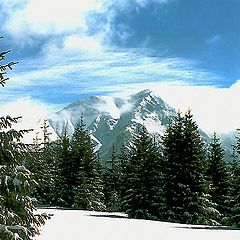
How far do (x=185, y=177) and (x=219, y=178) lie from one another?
6185 mm

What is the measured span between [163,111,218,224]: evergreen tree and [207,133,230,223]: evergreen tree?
3.99 metres

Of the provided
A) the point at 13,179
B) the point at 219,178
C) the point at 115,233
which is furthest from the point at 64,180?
the point at 13,179

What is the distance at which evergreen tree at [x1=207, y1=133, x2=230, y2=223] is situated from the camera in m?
32.1

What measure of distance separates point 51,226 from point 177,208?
535 inches

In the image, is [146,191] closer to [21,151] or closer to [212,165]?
[212,165]

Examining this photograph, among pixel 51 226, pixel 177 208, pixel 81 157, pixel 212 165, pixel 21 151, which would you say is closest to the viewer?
pixel 21 151

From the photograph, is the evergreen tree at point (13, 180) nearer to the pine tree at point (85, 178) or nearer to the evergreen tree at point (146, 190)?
the evergreen tree at point (146, 190)

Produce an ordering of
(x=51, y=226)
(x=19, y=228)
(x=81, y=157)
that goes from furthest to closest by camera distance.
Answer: (x=81, y=157)
(x=51, y=226)
(x=19, y=228)

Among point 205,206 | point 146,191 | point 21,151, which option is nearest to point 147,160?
point 146,191

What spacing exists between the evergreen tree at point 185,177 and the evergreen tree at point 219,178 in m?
3.99

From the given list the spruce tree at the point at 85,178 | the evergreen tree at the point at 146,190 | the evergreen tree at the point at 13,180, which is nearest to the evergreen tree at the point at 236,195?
the evergreen tree at the point at 146,190

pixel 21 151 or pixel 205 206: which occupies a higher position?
pixel 21 151

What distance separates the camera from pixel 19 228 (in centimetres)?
802

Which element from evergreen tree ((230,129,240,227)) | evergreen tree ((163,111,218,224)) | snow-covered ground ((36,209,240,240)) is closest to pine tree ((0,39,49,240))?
snow-covered ground ((36,209,240,240))
